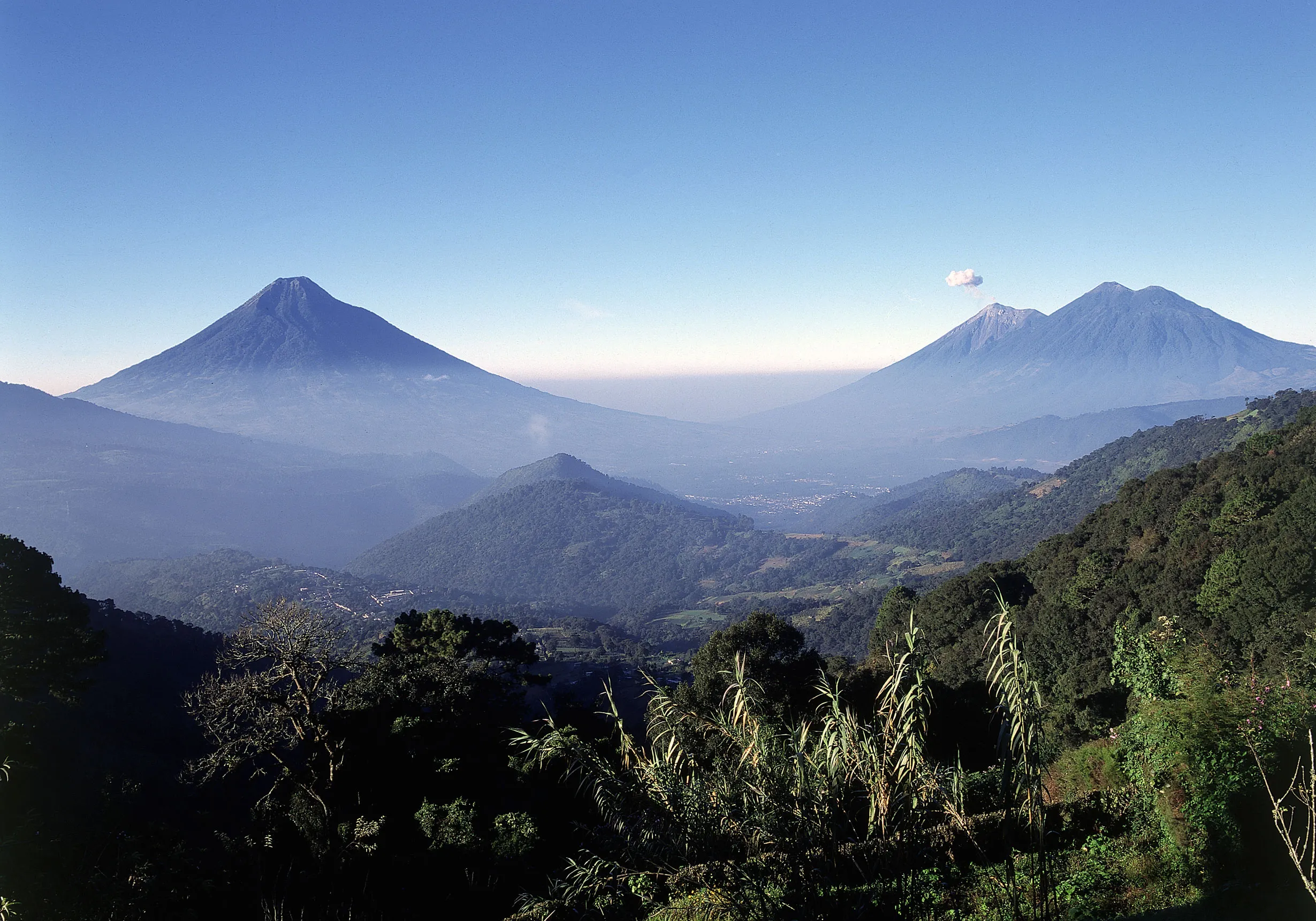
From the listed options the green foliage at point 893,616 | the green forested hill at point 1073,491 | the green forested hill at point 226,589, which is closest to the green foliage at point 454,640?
the green foliage at point 893,616

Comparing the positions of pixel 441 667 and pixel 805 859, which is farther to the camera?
pixel 441 667

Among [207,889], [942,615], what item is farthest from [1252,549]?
[207,889]

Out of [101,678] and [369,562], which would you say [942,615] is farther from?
[369,562]

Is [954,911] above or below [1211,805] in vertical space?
below

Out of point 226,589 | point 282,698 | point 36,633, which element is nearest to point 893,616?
point 282,698

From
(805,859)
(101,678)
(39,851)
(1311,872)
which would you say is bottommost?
(101,678)

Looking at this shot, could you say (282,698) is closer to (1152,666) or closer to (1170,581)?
(1152,666)
